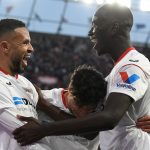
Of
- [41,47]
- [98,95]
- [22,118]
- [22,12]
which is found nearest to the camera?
[22,118]

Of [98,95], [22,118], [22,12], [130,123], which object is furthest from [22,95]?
[22,12]

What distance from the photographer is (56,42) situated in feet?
55.0

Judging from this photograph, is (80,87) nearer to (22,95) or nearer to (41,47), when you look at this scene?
(22,95)

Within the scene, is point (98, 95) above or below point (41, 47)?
above

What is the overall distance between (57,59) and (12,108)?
44.0ft

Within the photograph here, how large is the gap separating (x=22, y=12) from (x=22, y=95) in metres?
11.4

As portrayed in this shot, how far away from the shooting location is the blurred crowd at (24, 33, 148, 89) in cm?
1428

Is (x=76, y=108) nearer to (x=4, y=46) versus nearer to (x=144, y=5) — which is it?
(x=4, y=46)

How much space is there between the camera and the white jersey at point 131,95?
2.28m

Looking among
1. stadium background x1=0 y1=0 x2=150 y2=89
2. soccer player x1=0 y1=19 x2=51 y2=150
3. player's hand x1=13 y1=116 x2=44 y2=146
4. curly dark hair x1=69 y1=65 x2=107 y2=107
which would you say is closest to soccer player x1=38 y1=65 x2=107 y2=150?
curly dark hair x1=69 y1=65 x2=107 y2=107

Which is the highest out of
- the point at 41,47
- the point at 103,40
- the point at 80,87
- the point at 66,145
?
the point at 103,40

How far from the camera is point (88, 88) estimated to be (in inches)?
96.8

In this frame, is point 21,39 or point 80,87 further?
point 21,39

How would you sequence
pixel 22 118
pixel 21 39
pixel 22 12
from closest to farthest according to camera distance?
pixel 22 118 < pixel 21 39 < pixel 22 12
